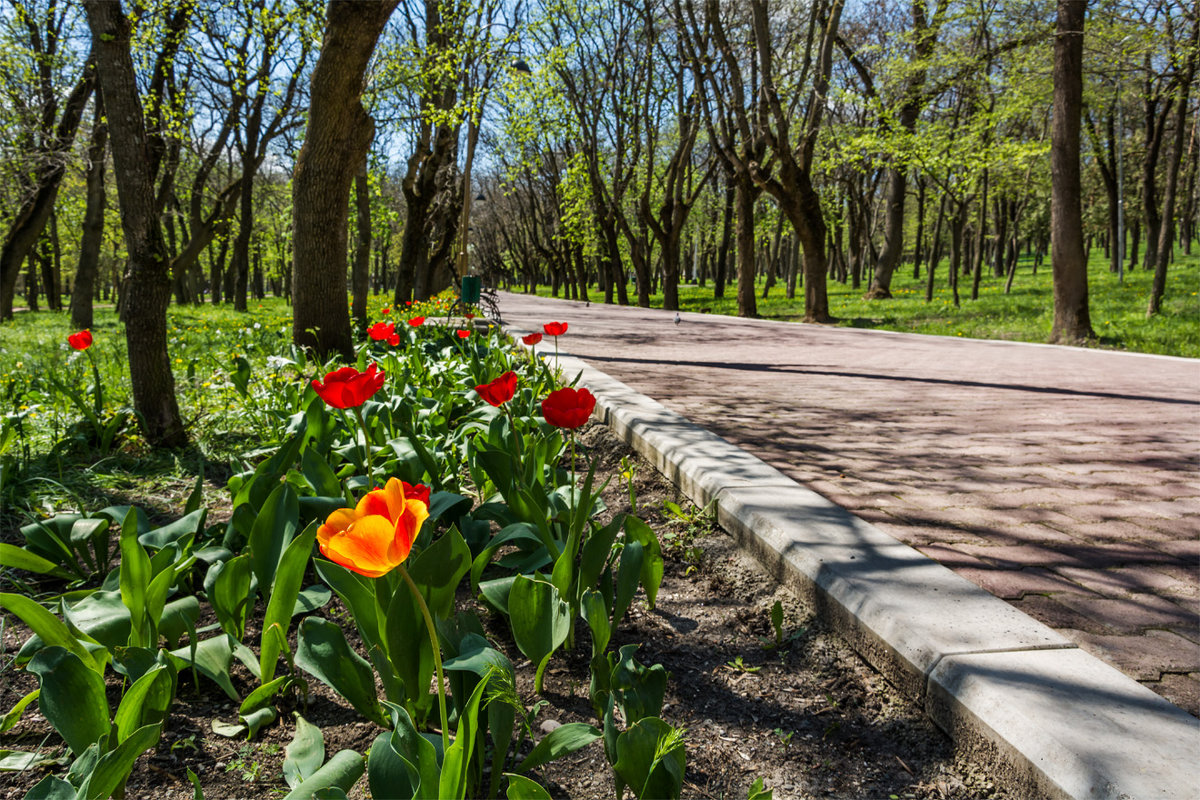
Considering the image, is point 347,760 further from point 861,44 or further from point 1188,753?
point 861,44

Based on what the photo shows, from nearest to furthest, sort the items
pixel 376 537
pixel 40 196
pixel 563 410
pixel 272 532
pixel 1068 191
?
pixel 376 537 → pixel 272 532 → pixel 563 410 → pixel 1068 191 → pixel 40 196

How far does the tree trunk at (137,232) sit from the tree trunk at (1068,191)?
985 centimetres

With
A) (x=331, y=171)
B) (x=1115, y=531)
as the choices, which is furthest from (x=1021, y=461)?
(x=331, y=171)

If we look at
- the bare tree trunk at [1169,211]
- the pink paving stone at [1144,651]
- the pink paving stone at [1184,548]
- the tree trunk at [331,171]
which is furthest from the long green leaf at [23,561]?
the bare tree trunk at [1169,211]

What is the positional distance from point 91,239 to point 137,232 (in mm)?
12510

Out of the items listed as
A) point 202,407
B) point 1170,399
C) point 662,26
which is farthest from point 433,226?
point 1170,399

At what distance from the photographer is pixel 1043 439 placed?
4137 mm

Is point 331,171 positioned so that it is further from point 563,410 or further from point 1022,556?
point 1022,556

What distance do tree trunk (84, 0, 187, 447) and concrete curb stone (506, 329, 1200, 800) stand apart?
340cm

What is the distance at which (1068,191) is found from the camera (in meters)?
9.31

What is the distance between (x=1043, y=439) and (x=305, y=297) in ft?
19.8

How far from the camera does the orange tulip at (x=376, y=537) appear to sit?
3.21 ft

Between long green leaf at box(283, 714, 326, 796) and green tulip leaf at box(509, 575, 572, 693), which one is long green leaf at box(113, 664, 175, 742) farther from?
green tulip leaf at box(509, 575, 572, 693)

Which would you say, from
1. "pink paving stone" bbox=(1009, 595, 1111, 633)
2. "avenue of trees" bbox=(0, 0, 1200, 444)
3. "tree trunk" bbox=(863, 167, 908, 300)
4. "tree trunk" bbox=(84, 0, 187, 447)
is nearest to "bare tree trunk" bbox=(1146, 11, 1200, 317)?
"avenue of trees" bbox=(0, 0, 1200, 444)
